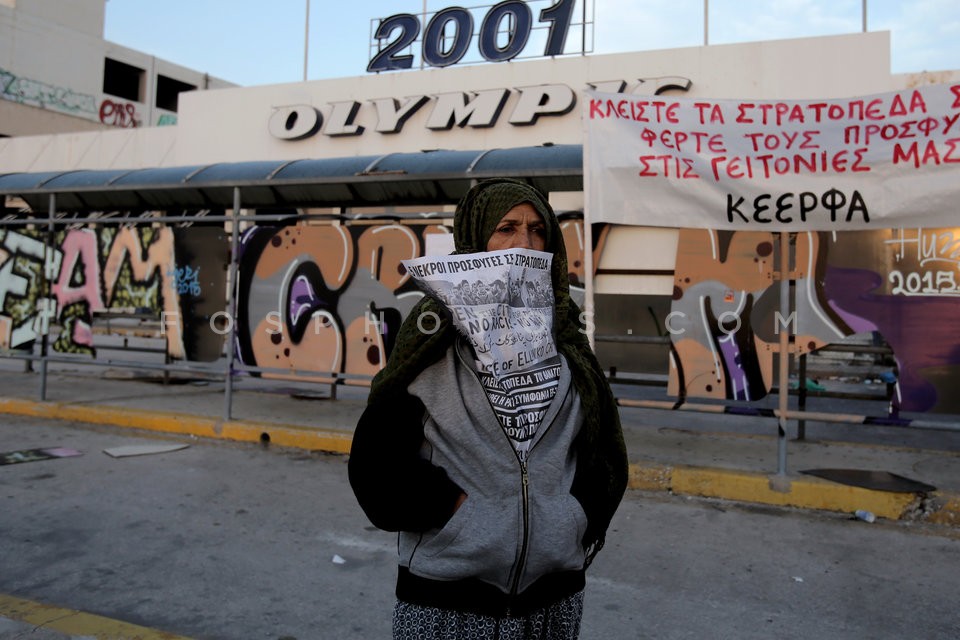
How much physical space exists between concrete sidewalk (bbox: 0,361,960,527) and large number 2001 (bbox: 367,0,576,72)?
9260 mm

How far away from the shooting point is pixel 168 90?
122ft

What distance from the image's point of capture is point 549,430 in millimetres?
1570

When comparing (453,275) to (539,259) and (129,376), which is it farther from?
(129,376)

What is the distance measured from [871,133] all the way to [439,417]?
4.58 meters

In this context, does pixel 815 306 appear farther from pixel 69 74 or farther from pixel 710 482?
pixel 69 74

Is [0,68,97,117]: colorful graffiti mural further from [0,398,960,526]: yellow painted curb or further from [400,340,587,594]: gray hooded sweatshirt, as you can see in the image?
[400,340,587,594]: gray hooded sweatshirt

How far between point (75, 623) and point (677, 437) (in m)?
5.43

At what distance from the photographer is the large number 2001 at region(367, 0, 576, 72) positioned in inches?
639

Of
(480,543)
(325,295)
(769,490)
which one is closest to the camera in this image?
(480,543)

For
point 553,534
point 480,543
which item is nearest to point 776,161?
point 553,534

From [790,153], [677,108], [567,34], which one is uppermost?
[567,34]

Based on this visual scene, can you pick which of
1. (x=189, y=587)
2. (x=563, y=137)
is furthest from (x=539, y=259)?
(x=563, y=137)

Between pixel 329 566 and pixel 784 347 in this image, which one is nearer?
pixel 329 566

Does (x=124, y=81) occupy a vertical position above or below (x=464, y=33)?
above
